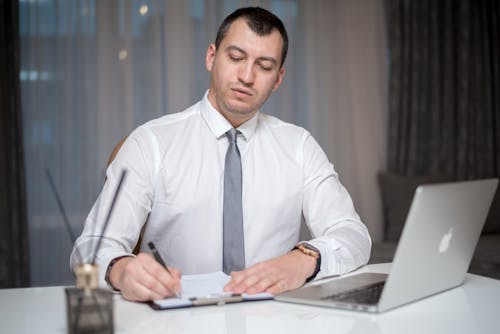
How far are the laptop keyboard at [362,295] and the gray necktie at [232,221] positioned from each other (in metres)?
0.65

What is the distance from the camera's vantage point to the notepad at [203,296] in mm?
1288

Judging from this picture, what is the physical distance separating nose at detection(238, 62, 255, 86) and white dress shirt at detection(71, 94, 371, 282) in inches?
6.9

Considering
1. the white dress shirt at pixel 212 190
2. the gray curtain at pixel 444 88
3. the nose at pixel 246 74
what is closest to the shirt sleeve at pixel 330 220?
the white dress shirt at pixel 212 190

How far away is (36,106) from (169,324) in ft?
10.1

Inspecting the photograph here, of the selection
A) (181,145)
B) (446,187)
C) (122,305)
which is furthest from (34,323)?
(181,145)

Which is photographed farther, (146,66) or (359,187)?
(359,187)

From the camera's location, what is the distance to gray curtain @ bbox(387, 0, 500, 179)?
15.3 feet

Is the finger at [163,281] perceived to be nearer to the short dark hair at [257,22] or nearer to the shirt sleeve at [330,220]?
the shirt sleeve at [330,220]

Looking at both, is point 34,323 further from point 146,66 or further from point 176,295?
point 146,66

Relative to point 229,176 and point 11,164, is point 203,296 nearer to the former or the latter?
point 229,176

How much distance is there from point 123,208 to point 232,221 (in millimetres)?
343

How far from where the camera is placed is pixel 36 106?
13.1 feet

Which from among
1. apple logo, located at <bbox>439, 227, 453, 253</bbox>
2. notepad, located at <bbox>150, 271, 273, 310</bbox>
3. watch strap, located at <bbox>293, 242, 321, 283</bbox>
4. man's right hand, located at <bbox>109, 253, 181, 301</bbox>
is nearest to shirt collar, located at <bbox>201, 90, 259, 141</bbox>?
watch strap, located at <bbox>293, 242, 321, 283</bbox>

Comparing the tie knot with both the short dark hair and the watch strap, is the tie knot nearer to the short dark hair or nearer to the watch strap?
the short dark hair
